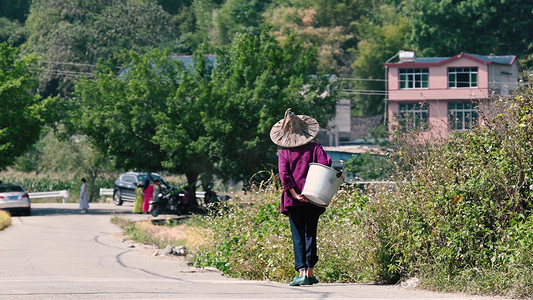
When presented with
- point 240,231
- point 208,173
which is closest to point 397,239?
point 240,231

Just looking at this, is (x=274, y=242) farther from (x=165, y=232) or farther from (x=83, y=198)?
(x=83, y=198)

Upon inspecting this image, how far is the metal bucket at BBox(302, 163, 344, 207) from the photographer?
9.09 m

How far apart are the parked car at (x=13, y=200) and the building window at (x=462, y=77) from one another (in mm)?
35128

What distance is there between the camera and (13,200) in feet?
114

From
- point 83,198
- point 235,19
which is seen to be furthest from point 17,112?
point 235,19

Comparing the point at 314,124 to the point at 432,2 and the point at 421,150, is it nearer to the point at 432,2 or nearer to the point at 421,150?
the point at 421,150

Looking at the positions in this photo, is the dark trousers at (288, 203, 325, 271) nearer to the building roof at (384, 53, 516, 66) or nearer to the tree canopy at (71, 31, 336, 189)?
the tree canopy at (71, 31, 336, 189)

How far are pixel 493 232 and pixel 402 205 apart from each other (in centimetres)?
132

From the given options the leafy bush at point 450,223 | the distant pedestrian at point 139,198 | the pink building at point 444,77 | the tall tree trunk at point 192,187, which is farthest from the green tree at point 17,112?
the pink building at point 444,77

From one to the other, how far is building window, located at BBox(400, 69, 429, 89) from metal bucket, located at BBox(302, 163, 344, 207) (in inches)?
2074

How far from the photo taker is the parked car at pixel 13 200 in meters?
34.4

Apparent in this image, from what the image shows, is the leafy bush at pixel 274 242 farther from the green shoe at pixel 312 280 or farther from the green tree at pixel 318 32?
the green tree at pixel 318 32

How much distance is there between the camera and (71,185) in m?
55.4

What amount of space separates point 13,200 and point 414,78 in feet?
115
